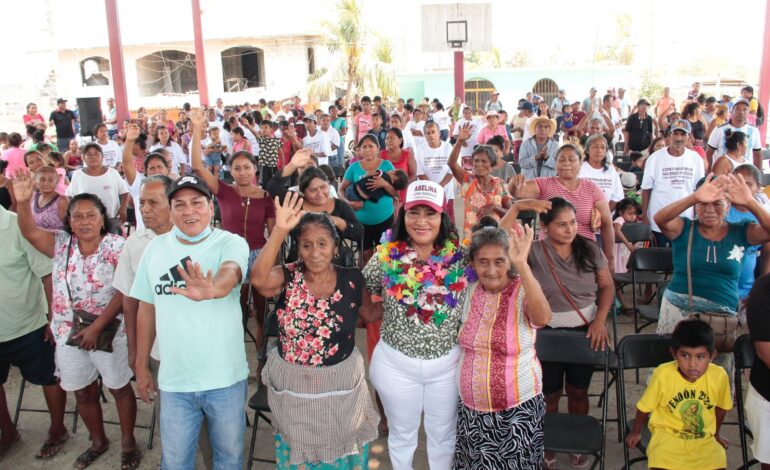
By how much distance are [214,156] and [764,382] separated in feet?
31.3

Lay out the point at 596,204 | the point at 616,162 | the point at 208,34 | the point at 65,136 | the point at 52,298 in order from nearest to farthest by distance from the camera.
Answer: the point at 52,298, the point at 596,204, the point at 616,162, the point at 65,136, the point at 208,34

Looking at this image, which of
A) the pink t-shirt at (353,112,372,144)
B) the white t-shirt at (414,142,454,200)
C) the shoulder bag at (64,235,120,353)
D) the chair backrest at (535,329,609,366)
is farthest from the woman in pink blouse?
the pink t-shirt at (353,112,372,144)

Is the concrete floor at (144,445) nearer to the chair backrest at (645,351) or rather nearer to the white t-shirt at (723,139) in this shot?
the chair backrest at (645,351)

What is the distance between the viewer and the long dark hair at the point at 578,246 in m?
3.40

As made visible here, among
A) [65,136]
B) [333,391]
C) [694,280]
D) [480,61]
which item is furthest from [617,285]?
[480,61]

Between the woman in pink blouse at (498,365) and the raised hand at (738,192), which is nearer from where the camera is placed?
the woman in pink blouse at (498,365)

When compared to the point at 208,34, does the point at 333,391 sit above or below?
below

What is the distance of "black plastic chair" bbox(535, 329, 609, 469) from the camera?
9.93 feet

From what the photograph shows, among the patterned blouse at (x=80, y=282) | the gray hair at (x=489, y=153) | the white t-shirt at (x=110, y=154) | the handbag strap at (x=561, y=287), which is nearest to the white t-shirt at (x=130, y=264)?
the patterned blouse at (x=80, y=282)

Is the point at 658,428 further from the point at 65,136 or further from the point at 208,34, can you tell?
the point at 208,34

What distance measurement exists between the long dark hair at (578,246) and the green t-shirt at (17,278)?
2.99 meters

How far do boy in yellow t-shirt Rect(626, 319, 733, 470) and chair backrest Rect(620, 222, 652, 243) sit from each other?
8.91 ft

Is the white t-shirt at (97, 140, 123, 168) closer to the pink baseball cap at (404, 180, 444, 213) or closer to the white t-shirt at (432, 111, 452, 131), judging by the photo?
the pink baseball cap at (404, 180, 444, 213)

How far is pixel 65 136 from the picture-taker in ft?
45.8
